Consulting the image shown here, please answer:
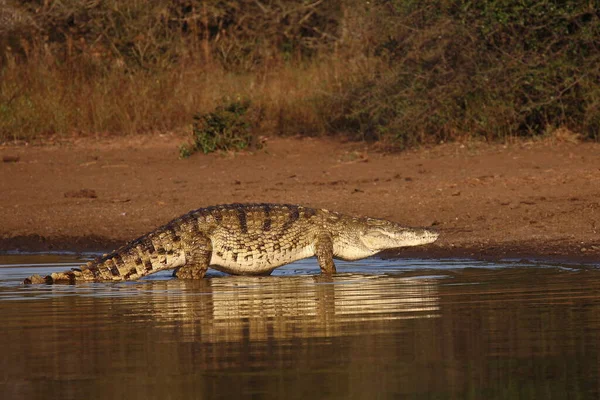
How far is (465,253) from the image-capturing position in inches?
400

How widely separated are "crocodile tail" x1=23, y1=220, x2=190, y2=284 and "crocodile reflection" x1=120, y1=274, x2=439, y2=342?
0.21m

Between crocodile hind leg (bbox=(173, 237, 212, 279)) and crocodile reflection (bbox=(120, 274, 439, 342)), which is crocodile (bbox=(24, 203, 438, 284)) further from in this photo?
crocodile reflection (bbox=(120, 274, 439, 342))

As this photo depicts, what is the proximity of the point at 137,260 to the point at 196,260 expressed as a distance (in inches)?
16.8

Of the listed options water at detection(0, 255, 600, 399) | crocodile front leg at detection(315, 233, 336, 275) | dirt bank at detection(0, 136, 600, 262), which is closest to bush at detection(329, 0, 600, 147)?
dirt bank at detection(0, 136, 600, 262)

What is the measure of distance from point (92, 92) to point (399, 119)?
5259mm

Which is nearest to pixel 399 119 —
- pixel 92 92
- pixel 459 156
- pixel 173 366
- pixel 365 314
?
pixel 459 156

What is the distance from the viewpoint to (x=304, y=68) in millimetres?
19391

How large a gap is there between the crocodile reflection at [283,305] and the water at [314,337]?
0.04 ft

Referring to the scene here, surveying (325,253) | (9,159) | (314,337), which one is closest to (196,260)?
(325,253)

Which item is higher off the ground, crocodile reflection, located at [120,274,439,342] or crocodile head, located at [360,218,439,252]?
crocodile head, located at [360,218,439,252]

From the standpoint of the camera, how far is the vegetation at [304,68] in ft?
49.2

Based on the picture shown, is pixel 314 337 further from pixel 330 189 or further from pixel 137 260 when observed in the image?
pixel 330 189

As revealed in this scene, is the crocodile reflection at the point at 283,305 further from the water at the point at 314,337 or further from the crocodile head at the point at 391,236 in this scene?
the crocodile head at the point at 391,236

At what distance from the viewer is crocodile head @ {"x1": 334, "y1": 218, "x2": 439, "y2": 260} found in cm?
972
